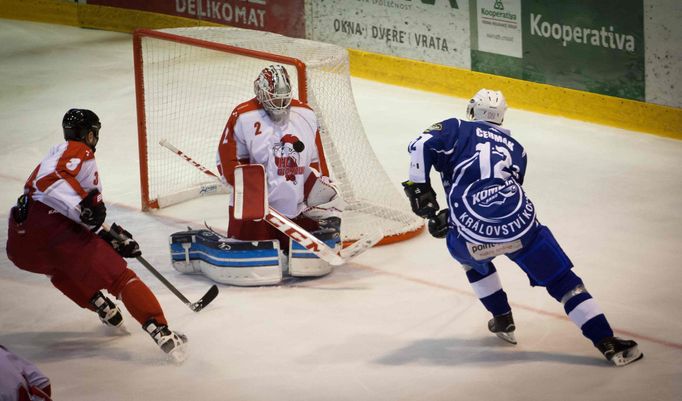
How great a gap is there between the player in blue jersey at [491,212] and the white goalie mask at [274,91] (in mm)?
1040

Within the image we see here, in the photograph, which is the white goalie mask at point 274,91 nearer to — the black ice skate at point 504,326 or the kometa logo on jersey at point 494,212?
the kometa logo on jersey at point 494,212

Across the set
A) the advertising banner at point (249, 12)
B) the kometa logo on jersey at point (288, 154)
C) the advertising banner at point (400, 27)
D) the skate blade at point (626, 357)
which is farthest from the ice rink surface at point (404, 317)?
the advertising banner at point (249, 12)

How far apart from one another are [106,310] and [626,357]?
2199mm

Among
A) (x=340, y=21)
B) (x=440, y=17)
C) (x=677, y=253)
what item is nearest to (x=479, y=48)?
(x=440, y=17)

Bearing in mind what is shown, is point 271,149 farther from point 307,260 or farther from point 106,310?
point 106,310

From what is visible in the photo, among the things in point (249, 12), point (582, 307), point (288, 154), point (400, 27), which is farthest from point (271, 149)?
point (249, 12)

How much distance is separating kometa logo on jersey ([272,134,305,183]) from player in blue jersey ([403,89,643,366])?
3.30 feet

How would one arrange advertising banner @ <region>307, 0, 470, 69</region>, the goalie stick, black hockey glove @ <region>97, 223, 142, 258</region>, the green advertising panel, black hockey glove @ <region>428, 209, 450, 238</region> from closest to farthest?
black hockey glove @ <region>428, 209, 450, 238</region> → black hockey glove @ <region>97, 223, 142, 258</region> → the goalie stick → the green advertising panel → advertising banner @ <region>307, 0, 470, 69</region>

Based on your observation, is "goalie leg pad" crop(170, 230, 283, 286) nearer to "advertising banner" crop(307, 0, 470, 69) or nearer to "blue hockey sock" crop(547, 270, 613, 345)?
"blue hockey sock" crop(547, 270, 613, 345)

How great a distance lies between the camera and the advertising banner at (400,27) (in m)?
9.49

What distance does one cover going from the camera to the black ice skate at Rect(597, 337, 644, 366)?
4961mm

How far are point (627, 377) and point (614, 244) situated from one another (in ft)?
5.56

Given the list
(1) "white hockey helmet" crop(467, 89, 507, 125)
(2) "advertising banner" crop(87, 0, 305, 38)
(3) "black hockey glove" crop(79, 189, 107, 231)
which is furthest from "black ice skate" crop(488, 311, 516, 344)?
(2) "advertising banner" crop(87, 0, 305, 38)

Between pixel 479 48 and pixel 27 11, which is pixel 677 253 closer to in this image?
pixel 479 48
